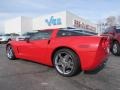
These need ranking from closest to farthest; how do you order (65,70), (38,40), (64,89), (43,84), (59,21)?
(64,89) → (43,84) → (65,70) → (38,40) → (59,21)

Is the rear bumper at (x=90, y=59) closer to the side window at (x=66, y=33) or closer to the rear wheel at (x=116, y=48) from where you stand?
the side window at (x=66, y=33)

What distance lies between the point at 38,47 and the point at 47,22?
3459cm

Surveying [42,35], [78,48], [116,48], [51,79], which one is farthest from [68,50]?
[116,48]

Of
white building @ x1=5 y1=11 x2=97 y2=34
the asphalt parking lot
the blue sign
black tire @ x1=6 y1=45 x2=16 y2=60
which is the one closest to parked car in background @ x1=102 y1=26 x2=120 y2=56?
the asphalt parking lot

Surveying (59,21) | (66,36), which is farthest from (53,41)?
(59,21)

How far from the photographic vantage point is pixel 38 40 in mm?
7418

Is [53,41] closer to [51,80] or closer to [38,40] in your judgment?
[38,40]

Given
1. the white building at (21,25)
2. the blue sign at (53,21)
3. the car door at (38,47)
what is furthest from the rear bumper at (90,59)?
the white building at (21,25)

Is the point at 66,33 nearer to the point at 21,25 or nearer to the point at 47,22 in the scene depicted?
the point at 47,22

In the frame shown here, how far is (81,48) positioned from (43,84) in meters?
1.31

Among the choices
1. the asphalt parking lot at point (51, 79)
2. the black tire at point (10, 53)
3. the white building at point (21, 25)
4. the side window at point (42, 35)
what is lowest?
the asphalt parking lot at point (51, 79)

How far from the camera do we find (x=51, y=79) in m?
6.00

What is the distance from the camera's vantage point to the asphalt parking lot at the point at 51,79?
5277 millimetres

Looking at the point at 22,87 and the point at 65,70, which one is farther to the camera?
the point at 65,70
